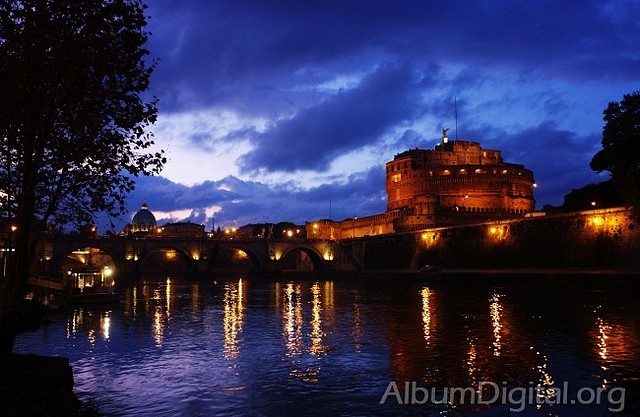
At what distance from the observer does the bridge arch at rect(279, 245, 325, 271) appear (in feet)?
363

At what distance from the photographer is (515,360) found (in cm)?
1714

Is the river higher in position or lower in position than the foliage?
lower

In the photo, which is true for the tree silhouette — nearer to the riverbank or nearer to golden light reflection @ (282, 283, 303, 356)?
the riverbank

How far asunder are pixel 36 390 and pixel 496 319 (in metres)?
22.3

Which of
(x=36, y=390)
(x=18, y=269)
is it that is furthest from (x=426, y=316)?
(x=36, y=390)

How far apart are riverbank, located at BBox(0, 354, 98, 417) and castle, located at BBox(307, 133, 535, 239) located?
84.1 m

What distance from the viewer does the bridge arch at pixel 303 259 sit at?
11061 centimetres

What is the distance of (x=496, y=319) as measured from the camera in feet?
91.4

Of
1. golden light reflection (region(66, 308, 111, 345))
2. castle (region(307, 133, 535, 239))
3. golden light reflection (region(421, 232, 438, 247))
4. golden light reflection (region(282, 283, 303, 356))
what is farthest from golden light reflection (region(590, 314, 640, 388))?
castle (region(307, 133, 535, 239))

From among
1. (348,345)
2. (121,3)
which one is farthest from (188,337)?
(121,3)

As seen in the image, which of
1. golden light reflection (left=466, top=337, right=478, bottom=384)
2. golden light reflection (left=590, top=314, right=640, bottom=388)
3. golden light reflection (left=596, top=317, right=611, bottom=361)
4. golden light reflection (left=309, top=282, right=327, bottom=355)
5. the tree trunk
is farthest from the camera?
golden light reflection (left=309, top=282, right=327, bottom=355)

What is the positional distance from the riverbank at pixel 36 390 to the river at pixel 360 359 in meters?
1.14

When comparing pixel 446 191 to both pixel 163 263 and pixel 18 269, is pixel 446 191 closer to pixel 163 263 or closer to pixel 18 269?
pixel 163 263

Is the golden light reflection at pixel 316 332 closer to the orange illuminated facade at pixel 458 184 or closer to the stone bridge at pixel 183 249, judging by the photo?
the stone bridge at pixel 183 249
